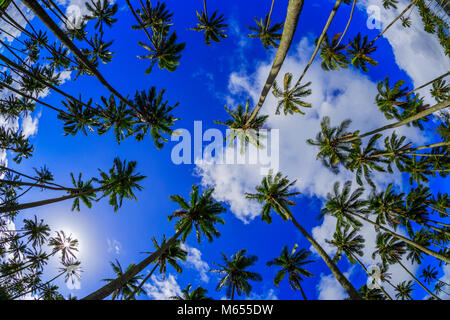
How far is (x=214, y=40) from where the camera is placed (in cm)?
1803

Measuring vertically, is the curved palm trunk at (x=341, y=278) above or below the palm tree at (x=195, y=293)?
above

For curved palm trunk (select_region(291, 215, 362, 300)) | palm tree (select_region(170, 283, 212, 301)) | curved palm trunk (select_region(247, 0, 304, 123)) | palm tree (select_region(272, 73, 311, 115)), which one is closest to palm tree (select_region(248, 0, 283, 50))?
palm tree (select_region(272, 73, 311, 115))

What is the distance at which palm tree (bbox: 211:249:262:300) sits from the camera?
57.9 ft

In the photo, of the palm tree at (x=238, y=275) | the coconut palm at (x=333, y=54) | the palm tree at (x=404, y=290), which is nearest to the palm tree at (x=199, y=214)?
the palm tree at (x=238, y=275)

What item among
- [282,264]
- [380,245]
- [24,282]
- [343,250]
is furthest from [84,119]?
[380,245]

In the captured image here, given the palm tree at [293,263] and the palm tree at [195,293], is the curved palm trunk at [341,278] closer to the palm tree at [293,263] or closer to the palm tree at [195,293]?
the palm tree at [293,263]

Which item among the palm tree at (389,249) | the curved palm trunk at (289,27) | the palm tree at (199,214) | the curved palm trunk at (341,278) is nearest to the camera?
the curved palm trunk at (289,27)

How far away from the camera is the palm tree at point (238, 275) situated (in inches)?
695

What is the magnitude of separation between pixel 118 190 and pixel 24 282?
16.8m

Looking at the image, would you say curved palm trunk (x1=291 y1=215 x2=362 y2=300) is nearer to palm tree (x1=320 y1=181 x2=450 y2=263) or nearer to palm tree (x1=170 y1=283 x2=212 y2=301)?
palm tree (x1=320 y1=181 x2=450 y2=263)

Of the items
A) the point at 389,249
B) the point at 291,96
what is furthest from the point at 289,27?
the point at 389,249

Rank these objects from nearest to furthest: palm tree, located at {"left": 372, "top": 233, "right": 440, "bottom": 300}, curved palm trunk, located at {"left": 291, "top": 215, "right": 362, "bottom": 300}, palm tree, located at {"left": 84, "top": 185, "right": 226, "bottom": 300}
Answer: curved palm trunk, located at {"left": 291, "top": 215, "right": 362, "bottom": 300} < palm tree, located at {"left": 84, "top": 185, "right": 226, "bottom": 300} < palm tree, located at {"left": 372, "top": 233, "right": 440, "bottom": 300}

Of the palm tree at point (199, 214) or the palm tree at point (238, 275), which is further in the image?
the palm tree at point (238, 275)
